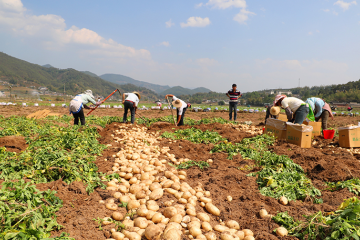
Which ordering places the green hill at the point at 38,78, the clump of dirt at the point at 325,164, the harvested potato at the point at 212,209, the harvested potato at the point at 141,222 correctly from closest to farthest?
the harvested potato at the point at 141,222
the harvested potato at the point at 212,209
the clump of dirt at the point at 325,164
the green hill at the point at 38,78

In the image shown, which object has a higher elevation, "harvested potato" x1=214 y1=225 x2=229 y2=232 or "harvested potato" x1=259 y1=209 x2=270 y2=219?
"harvested potato" x1=259 y1=209 x2=270 y2=219

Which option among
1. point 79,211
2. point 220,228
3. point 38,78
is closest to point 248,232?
point 220,228

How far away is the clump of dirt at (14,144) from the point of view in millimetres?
4403

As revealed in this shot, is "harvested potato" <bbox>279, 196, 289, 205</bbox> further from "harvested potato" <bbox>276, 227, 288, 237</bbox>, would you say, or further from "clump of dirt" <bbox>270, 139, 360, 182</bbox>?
"clump of dirt" <bbox>270, 139, 360, 182</bbox>

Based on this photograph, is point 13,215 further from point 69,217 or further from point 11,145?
point 11,145

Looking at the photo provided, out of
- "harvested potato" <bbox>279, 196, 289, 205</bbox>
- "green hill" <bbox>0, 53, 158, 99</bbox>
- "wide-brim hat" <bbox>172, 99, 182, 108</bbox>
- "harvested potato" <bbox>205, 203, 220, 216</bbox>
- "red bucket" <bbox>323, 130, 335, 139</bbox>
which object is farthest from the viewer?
"green hill" <bbox>0, 53, 158, 99</bbox>

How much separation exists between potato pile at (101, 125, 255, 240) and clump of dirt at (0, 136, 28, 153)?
2.17 m

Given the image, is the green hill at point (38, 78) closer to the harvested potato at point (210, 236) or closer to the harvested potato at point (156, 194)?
the harvested potato at point (156, 194)

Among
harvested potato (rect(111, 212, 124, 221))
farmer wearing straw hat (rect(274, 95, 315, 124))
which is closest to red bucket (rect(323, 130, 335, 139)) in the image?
farmer wearing straw hat (rect(274, 95, 315, 124))

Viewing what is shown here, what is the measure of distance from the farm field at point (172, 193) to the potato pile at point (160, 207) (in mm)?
13

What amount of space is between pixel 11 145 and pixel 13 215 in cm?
323

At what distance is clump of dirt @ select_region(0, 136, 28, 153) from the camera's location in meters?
4.40

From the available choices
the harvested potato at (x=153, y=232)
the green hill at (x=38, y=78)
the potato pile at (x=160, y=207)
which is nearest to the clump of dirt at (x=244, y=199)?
the potato pile at (x=160, y=207)

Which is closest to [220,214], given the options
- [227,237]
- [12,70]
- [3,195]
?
[227,237]
